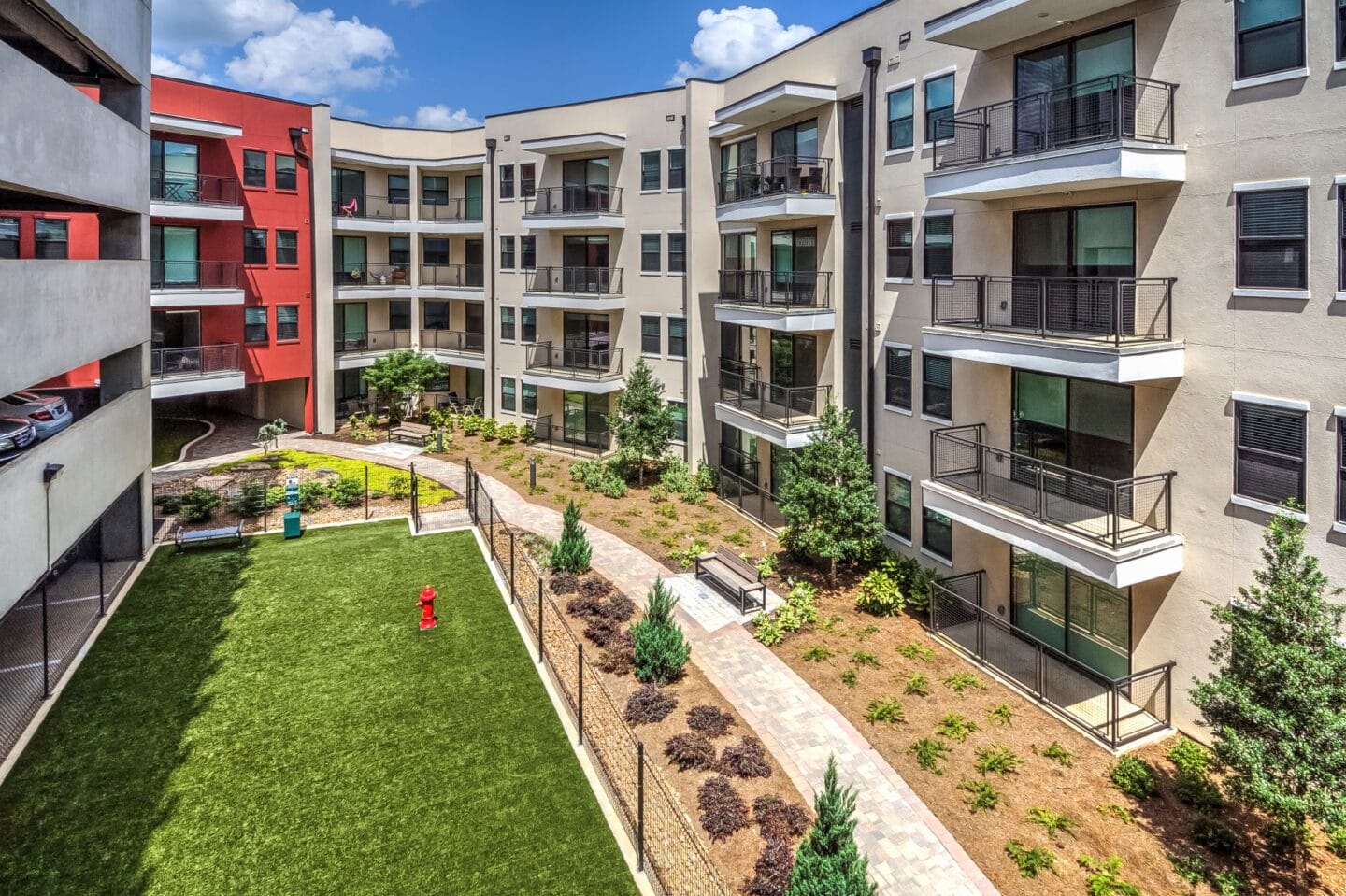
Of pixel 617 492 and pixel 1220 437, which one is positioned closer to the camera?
pixel 1220 437

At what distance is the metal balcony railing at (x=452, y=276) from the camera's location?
35.5 metres

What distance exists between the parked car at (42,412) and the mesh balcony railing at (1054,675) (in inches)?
745

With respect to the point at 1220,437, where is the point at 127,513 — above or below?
below

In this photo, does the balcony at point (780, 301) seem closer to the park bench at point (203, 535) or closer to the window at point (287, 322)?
the park bench at point (203, 535)

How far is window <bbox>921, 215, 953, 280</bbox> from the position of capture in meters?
17.2

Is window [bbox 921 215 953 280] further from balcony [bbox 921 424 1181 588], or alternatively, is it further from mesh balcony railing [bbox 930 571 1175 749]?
mesh balcony railing [bbox 930 571 1175 749]

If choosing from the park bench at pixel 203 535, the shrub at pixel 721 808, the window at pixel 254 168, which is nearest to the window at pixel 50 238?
the window at pixel 254 168

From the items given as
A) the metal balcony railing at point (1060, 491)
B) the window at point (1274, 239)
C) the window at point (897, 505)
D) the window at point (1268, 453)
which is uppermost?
the window at point (1274, 239)

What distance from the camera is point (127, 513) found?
61.3ft

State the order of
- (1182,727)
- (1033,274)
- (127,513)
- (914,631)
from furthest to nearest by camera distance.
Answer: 1. (127,513)
2. (914,631)
3. (1033,274)
4. (1182,727)

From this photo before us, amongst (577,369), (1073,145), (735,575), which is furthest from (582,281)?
(1073,145)

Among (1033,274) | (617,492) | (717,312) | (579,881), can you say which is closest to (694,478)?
(617,492)

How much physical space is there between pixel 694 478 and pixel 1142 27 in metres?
17.9

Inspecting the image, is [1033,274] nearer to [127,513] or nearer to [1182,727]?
[1182,727]
